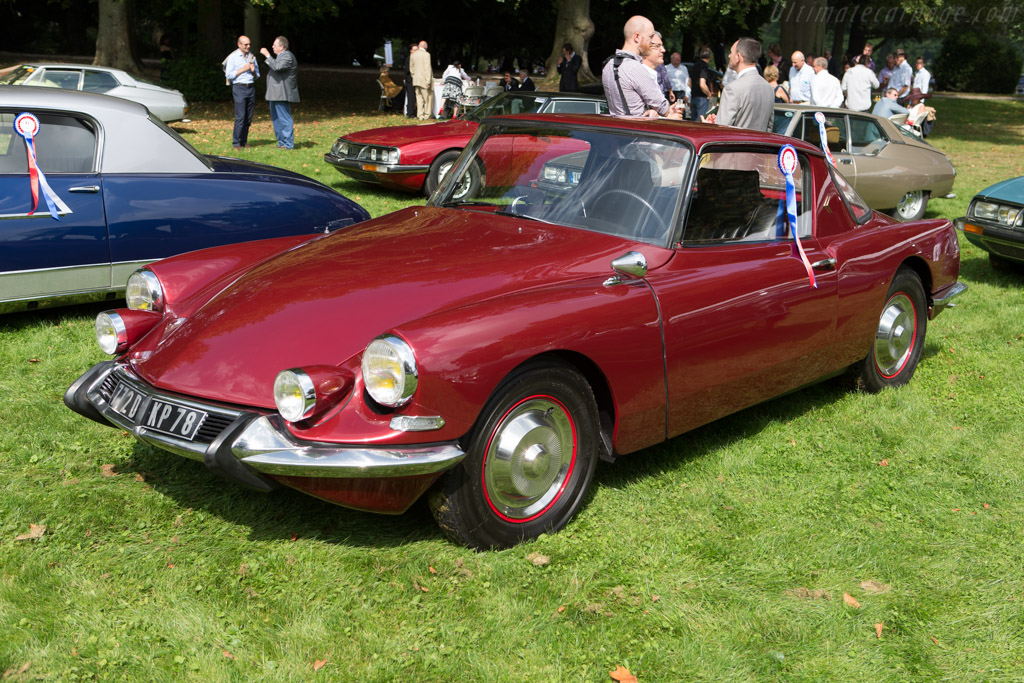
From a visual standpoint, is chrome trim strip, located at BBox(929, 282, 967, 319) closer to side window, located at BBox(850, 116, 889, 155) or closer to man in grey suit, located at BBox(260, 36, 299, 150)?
side window, located at BBox(850, 116, 889, 155)

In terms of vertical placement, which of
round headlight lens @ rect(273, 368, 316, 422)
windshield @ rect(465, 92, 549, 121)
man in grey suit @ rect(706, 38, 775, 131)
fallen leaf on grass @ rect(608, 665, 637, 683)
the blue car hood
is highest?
man in grey suit @ rect(706, 38, 775, 131)

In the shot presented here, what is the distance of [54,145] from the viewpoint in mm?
5934

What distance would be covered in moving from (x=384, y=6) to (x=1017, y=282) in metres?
32.9

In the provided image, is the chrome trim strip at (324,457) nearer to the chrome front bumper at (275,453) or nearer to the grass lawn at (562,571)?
the chrome front bumper at (275,453)

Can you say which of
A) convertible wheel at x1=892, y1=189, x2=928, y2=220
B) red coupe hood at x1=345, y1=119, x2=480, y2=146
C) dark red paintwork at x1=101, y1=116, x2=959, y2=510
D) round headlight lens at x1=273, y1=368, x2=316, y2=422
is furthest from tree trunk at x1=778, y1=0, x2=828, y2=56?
round headlight lens at x1=273, y1=368, x2=316, y2=422

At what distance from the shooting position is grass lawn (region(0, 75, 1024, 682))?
9.92 ft

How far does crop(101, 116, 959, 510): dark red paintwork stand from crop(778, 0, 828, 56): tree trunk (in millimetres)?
22733

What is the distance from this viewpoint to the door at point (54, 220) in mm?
5629

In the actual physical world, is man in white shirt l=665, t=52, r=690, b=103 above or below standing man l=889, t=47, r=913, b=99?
below

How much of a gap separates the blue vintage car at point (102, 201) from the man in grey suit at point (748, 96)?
3.65 m

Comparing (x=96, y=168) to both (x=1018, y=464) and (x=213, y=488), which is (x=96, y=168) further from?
(x=1018, y=464)

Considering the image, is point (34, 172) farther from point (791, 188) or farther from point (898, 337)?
point (898, 337)

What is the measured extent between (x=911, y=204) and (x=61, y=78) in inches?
569

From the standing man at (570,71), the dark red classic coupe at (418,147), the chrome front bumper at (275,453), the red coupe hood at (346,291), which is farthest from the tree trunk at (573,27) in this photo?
the chrome front bumper at (275,453)
